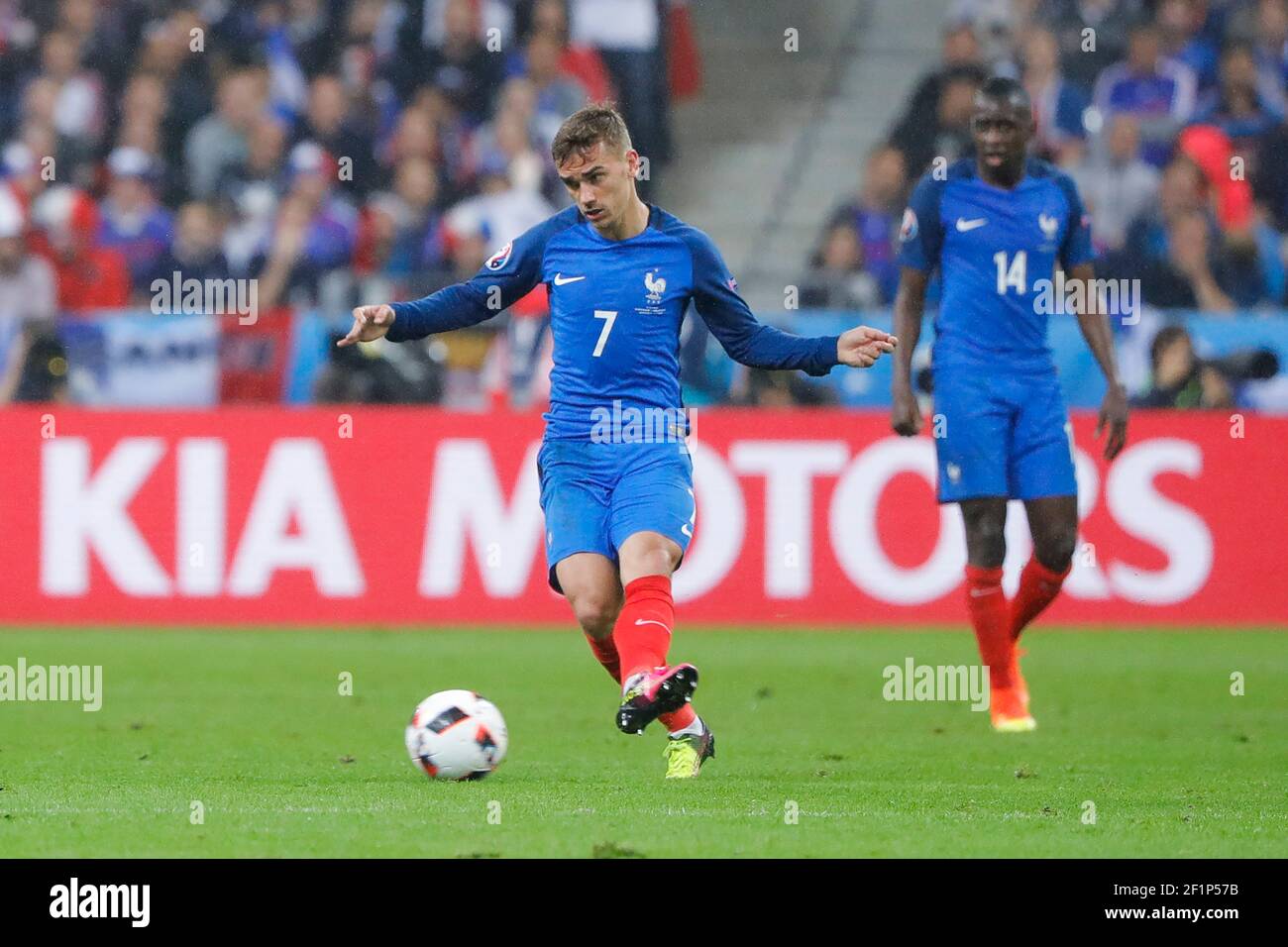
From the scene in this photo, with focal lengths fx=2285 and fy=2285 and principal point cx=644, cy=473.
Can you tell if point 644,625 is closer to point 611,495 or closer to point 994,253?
point 611,495

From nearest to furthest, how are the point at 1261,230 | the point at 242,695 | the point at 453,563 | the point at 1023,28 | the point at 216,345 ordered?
the point at 242,695, the point at 453,563, the point at 216,345, the point at 1261,230, the point at 1023,28

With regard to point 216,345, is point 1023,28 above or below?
above

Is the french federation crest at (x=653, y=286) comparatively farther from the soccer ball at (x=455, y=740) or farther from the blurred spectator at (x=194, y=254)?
the blurred spectator at (x=194, y=254)

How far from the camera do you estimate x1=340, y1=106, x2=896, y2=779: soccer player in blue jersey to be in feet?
24.8

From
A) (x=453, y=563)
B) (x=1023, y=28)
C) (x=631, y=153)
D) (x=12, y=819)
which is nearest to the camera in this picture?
(x=12, y=819)

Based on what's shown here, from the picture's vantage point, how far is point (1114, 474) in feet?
46.9

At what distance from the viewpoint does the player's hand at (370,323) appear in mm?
7582

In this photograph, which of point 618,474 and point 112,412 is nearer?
point 618,474

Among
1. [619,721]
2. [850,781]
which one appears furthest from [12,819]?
[850,781]

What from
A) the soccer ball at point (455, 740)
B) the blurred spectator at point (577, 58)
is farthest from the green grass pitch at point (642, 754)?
the blurred spectator at point (577, 58)

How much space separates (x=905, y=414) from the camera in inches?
372

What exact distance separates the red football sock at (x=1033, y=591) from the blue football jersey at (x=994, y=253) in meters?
0.87

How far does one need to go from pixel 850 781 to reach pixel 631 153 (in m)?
2.28

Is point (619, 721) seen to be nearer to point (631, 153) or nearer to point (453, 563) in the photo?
point (631, 153)
